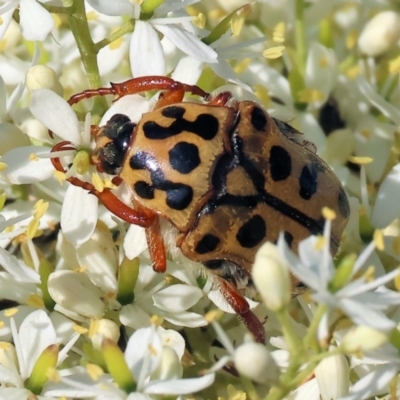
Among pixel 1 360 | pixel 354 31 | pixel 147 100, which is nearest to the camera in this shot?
pixel 1 360

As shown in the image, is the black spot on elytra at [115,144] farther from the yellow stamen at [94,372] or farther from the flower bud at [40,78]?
the yellow stamen at [94,372]

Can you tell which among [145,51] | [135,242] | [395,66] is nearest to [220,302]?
[135,242]

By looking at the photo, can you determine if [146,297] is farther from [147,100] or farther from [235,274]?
[147,100]

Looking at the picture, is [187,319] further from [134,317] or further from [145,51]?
[145,51]

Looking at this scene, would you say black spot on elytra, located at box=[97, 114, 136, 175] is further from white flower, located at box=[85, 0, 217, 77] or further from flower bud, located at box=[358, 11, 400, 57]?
flower bud, located at box=[358, 11, 400, 57]

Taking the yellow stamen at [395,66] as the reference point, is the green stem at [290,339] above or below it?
above

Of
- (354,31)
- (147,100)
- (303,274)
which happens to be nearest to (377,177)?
(354,31)

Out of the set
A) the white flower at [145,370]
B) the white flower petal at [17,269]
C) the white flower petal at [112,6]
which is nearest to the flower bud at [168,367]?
the white flower at [145,370]

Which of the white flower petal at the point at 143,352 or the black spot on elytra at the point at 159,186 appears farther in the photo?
the black spot on elytra at the point at 159,186
